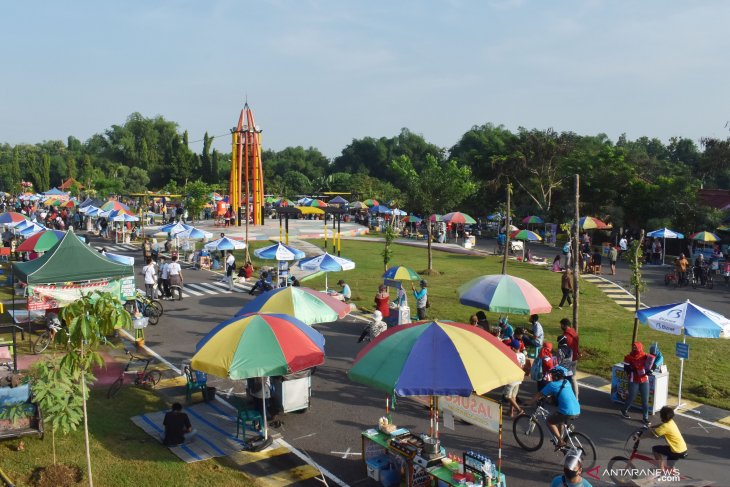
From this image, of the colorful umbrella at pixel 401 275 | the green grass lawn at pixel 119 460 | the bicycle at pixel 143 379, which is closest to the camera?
the green grass lawn at pixel 119 460

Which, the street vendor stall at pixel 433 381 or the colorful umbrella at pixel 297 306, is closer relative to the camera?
the street vendor stall at pixel 433 381

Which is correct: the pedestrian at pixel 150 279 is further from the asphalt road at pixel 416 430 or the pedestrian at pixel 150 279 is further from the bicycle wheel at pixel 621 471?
the bicycle wheel at pixel 621 471

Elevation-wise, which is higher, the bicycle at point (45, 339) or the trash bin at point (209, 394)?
the bicycle at point (45, 339)

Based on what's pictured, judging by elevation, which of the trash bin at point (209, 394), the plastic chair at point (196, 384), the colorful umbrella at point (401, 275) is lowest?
the trash bin at point (209, 394)

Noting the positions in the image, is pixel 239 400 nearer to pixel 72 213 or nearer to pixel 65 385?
pixel 65 385

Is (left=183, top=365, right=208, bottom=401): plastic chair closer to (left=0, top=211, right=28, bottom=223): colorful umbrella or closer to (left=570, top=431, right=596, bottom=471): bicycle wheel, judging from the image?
(left=570, top=431, right=596, bottom=471): bicycle wheel

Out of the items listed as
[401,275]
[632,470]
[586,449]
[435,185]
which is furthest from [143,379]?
[435,185]

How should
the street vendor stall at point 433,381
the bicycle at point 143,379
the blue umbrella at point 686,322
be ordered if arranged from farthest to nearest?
1. the bicycle at point 143,379
2. the blue umbrella at point 686,322
3. the street vendor stall at point 433,381

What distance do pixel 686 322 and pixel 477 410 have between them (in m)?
5.58

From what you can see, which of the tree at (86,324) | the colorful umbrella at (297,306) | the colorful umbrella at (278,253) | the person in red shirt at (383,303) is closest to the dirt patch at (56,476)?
the tree at (86,324)

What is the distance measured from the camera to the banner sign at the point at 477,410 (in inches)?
312

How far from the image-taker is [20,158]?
99.7 metres

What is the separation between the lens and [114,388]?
11.7m

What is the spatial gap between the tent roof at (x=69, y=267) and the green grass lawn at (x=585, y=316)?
8465 mm
